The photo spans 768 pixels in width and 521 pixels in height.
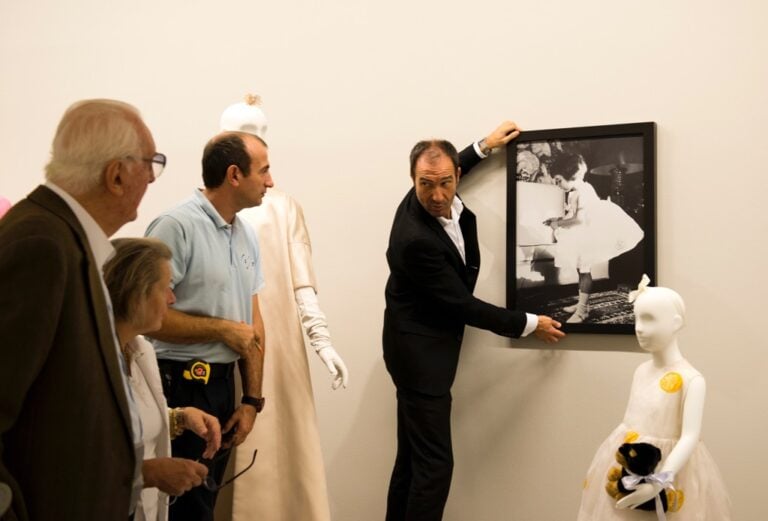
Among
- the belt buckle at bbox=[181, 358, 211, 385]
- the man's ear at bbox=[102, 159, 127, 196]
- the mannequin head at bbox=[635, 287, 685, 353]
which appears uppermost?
the man's ear at bbox=[102, 159, 127, 196]

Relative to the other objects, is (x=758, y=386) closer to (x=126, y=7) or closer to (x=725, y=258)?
(x=725, y=258)

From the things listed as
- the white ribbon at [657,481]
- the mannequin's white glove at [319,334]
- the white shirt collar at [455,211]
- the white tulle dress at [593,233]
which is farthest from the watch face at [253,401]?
the white tulle dress at [593,233]

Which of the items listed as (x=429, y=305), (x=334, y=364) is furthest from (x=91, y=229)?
(x=429, y=305)

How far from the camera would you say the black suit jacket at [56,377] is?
60.9 inches

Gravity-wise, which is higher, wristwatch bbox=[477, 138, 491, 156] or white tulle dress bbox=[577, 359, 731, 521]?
wristwatch bbox=[477, 138, 491, 156]

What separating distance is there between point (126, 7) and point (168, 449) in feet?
10.1

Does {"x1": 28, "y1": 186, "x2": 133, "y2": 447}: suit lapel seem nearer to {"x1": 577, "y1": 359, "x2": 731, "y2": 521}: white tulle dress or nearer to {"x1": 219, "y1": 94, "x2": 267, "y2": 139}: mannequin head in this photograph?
{"x1": 577, "y1": 359, "x2": 731, "y2": 521}: white tulle dress

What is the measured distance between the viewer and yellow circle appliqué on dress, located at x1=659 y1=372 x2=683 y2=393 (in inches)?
106

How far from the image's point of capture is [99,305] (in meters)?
1.69

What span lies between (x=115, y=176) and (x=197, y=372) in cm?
103

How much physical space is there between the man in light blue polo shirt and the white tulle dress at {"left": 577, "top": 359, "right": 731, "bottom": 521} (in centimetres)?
121

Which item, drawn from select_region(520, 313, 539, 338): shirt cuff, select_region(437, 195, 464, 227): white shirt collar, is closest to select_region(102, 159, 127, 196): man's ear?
select_region(437, 195, 464, 227): white shirt collar

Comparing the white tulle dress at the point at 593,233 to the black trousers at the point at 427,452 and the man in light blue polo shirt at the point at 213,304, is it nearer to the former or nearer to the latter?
the black trousers at the point at 427,452

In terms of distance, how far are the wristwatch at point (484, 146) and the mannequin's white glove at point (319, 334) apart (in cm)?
95
